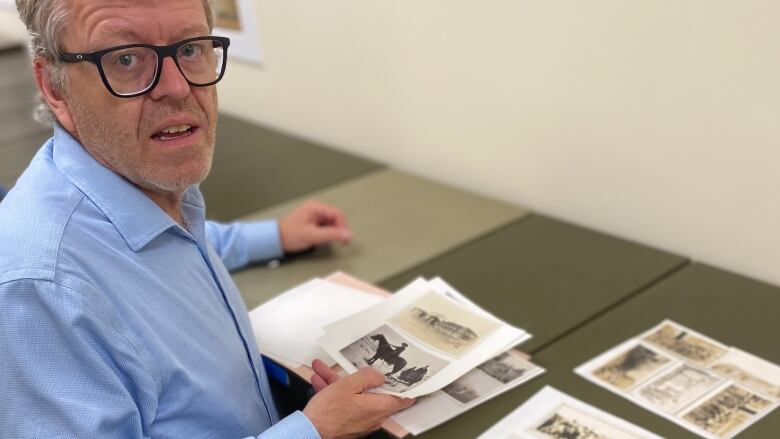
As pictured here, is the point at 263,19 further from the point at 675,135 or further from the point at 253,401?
the point at 253,401

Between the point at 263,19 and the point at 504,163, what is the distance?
1129 mm

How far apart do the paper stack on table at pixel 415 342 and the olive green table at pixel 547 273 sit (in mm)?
127

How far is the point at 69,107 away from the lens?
3.83 feet

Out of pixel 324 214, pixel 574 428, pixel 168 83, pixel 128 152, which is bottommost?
pixel 574 428

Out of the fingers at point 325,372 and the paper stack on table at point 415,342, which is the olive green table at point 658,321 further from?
the fingers at point 325,372

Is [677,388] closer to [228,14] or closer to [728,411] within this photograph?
[728,411]

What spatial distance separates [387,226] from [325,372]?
81cm

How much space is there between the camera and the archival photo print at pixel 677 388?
140cm

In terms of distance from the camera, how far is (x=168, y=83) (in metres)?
1.16

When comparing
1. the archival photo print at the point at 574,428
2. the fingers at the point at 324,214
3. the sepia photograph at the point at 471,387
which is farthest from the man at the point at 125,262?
the fingers at the point at 324,214

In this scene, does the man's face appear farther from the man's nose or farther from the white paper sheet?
the white paper sheet

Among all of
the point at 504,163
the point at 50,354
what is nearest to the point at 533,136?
the point at 504,163

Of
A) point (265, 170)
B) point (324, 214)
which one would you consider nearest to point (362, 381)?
point (324, 214)

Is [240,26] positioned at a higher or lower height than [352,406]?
higher
